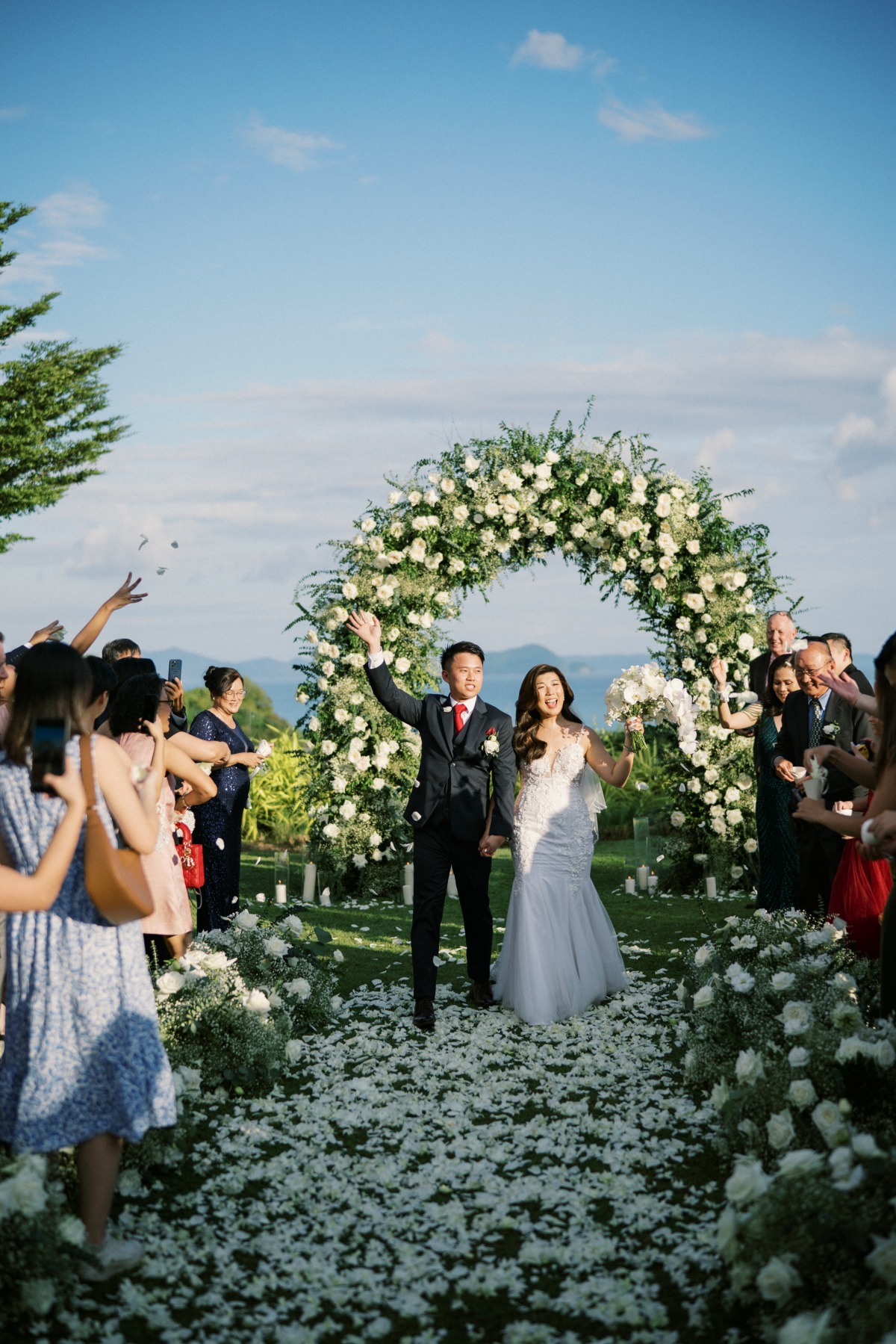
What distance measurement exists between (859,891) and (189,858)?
3822 millimetres

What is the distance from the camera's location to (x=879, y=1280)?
293cm

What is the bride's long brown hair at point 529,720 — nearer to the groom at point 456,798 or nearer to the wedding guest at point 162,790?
the groom at point 456,798

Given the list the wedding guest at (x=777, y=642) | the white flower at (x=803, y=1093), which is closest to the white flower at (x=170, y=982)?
the white flower at (x=803, y=1093)

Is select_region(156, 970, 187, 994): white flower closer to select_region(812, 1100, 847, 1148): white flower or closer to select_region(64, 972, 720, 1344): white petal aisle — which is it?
select_region(64, 972, 720, 1344): white petal aisle

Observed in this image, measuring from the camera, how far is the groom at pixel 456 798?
6.79 m

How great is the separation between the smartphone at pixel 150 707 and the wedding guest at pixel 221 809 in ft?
7.19

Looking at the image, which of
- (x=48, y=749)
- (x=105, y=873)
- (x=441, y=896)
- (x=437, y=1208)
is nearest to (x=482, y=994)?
(x=441, y=896)

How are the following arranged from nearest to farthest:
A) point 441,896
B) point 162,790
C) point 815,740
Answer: point 162,790
point 441,896
point 815,740

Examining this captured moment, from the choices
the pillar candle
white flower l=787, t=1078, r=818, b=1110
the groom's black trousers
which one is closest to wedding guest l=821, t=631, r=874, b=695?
the groom's black trousers

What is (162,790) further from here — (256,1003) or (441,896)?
(441,896)

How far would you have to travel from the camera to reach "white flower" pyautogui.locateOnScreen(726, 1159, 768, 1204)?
3.25m

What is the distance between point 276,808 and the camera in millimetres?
15531

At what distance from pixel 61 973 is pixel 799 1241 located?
7.22 ft

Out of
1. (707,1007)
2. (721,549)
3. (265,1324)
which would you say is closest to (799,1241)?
(265,1324)
